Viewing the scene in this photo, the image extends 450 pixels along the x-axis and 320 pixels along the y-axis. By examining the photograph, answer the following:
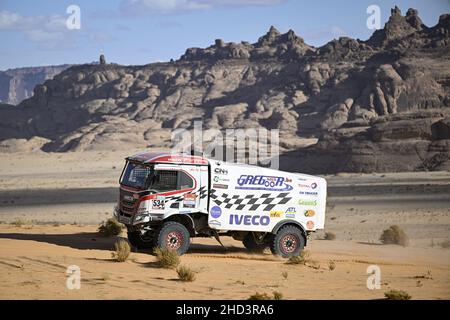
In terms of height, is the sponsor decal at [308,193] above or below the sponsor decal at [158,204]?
above

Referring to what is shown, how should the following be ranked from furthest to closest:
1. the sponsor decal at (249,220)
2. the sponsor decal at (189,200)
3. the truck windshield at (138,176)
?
the sponsor decal at (249,220), the sponsor decal at (189,200), the truck windshield at (138,176)

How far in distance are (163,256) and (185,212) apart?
1895 mm

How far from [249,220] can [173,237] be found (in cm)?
189

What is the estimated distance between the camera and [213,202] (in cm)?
1919

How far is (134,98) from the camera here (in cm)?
12212

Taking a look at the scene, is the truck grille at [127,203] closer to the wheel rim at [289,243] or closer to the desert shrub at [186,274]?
the desert shrub at [186,274]

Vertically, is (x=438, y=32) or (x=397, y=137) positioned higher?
(x=438, y=32)

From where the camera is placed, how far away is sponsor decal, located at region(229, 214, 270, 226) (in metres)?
19.4

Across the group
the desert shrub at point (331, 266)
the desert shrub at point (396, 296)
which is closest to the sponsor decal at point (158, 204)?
the desert shrub at point (331, 266)

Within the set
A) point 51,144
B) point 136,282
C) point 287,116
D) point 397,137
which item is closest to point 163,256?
point 136,282

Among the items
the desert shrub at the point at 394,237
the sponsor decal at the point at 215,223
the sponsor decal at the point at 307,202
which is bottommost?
the desert shrub at the point at 394,237

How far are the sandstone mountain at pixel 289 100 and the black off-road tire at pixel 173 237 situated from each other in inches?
1732

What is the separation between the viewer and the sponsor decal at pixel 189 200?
750 inches
